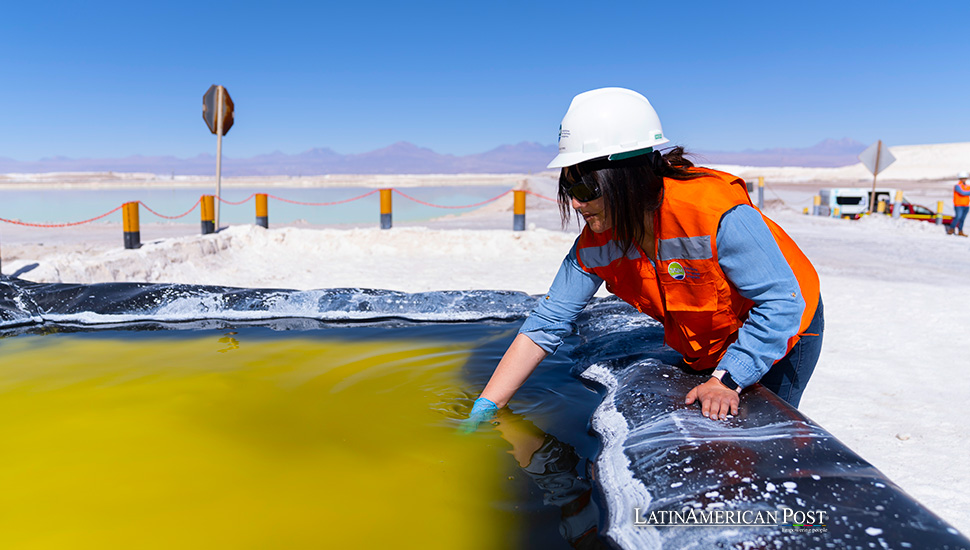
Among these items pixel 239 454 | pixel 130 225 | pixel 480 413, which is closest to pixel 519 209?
pixel 130 225

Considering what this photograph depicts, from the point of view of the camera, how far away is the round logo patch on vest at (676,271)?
7.01 feet

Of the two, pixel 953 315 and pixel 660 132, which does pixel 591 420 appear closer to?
pixel 660 132

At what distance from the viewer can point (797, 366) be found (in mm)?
2375

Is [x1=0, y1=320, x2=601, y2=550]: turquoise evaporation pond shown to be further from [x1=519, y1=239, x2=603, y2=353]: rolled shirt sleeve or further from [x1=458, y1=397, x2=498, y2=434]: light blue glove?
[x1=519, y1=239, x2=603, y2=353]: rolled shirt sleeve

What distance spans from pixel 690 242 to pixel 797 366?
2.47 ft

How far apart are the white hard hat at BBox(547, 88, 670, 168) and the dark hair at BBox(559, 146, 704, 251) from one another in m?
0.03

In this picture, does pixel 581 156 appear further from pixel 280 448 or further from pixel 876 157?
pixel 876 157

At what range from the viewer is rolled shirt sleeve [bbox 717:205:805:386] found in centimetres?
195

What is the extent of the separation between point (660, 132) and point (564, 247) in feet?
26.0

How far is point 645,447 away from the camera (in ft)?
7.38

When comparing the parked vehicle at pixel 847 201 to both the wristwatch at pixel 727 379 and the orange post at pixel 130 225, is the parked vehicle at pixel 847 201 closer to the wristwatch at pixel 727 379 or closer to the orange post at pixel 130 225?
the orange post at pixel 130 225

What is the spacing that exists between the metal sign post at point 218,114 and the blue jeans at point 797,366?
9.62 m

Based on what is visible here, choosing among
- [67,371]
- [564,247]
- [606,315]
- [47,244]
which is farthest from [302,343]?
[47,244]

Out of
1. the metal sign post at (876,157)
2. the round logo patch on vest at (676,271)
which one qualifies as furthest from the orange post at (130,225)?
the metal sign post at (876,157)
